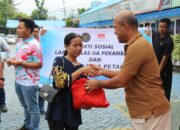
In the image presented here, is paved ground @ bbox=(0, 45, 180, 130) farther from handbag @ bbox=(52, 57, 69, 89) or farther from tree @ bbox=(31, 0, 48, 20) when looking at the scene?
tree @ bbox=(31, 0, 48, 20)

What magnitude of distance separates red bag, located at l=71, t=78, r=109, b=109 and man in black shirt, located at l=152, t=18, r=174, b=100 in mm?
2754

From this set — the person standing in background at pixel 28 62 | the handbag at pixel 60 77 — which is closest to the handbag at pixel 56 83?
the handbag at pixel 60 77

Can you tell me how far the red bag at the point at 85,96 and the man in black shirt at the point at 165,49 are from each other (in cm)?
275

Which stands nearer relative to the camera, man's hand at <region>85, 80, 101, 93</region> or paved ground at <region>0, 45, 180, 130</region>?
man's hand at <region>85, 80, 101, 93</region>

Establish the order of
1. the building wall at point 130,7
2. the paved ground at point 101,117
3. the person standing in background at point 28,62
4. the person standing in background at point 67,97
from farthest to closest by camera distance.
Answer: the building wall at point 130,7 < the paved ground at point 101,117 < the person standing in background at point 28,62 < the person standing in background at point 67,97

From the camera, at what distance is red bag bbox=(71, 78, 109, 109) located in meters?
3.24

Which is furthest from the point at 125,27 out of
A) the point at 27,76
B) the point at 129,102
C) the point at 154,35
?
the point at 154,35

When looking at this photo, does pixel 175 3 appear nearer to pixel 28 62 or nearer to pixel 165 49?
pixel 165 49

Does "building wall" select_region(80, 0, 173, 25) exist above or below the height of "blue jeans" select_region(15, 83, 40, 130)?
above

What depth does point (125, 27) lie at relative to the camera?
116 inches

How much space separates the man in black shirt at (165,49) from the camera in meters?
5.79

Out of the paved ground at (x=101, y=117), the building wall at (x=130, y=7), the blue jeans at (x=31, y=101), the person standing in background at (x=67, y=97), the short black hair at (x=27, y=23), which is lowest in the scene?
the paved ground at (x=101, y=117)

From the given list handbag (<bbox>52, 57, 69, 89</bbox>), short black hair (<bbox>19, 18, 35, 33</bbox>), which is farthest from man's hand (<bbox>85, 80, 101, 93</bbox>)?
short black hair (<bbox>19, 18, 35, 33</bbox>)

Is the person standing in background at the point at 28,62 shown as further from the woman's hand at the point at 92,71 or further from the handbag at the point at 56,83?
the woman's hand at the point at 92,71
